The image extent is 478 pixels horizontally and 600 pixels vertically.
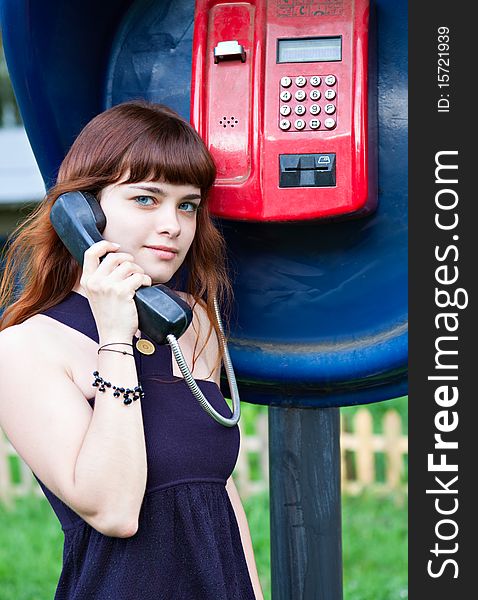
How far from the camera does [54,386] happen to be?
1.18 m

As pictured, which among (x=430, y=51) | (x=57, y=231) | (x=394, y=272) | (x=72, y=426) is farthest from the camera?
(x=394, y=272)

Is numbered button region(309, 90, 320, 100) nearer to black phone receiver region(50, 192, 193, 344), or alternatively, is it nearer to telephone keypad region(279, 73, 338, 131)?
telephone keypad region(279, 73, 338, 131)

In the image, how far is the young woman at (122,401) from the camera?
1157 millimetres

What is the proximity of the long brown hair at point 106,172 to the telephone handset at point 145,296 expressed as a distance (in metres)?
0.03

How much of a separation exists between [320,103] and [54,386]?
607mm

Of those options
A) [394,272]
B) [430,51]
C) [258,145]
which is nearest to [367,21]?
[430,51]

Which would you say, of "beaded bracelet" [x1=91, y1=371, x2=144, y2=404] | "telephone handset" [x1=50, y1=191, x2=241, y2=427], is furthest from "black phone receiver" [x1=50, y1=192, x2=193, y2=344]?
"beaded bracelet" [x1=91, y1=371, x2=144, y2=404]

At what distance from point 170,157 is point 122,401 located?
0.36 meters

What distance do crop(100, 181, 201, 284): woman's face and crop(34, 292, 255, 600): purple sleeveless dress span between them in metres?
0.11

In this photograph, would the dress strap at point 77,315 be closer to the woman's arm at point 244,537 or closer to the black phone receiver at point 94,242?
the black phone receiver at point 94,242

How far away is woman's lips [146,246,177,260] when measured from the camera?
1.31 m

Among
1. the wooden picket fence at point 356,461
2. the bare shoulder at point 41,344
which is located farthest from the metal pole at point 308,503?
the wooden picket fence at point 356,461

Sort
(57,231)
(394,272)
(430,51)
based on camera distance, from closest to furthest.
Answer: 1. (57,231)
2. (430,51)
3. (394,272)

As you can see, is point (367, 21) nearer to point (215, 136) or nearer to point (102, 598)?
point (215, 136)
